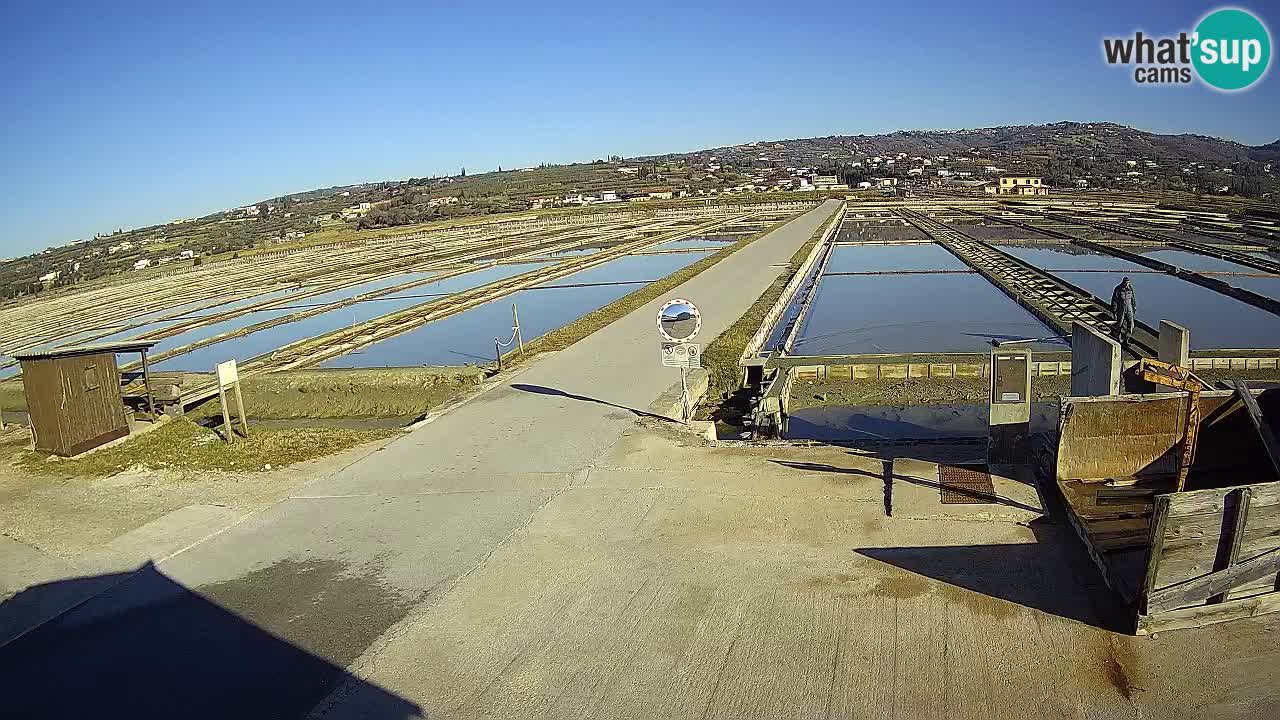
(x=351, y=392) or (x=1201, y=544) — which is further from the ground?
(x=1201, y=544)

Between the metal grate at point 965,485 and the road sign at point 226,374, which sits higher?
the road sign at point 226,374

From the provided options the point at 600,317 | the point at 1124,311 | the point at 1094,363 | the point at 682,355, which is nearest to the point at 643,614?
the point at 682,355

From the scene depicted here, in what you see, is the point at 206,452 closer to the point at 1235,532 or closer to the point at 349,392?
the point at 349,392

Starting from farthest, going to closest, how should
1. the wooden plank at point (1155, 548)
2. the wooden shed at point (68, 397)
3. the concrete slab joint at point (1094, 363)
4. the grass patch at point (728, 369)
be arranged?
1. the grass patch at point (728, 369)
2. the wooden shed at point (68, 397)
3. the concrete slab joint at point (1094, 363)
4. the wooden plank at point (1155, 548)

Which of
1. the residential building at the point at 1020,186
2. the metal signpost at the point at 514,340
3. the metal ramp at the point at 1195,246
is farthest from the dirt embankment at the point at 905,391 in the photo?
the residential building at the point at 1020,186

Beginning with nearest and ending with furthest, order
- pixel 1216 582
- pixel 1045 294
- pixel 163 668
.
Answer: pixel 1216 582
pixel 163 668
pixel 1045 294

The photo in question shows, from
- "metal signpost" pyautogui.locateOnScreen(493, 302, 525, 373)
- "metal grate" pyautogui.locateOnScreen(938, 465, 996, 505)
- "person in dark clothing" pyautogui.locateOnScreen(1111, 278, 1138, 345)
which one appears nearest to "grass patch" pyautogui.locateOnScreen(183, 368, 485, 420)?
"metal signpost" pyautogui.locateOnScreen(493, 302, 525, 373)

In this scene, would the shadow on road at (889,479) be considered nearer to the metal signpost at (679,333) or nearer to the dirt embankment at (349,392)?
the metal signpost at (679,333)

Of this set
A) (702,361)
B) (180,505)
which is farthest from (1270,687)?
(702,361)
